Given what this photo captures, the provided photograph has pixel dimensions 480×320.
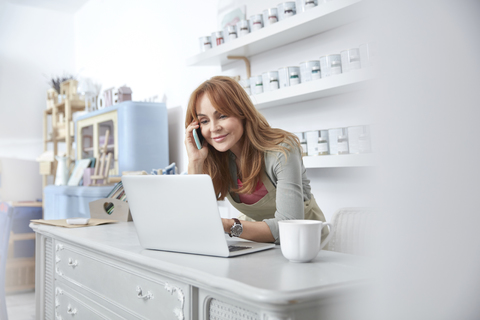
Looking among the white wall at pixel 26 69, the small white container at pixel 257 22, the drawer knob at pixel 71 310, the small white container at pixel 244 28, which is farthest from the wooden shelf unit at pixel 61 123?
the drawer knob at pixel 71 310

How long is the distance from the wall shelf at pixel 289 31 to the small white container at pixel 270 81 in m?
0.20

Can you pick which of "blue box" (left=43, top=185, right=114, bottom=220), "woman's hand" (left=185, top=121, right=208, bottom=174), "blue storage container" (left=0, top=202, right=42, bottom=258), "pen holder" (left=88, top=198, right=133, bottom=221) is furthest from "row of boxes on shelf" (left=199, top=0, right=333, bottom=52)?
"blue storage container" (left=0, top=202, right=42, bottom=258)

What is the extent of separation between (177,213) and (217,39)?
1.77m

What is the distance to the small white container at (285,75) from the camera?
6.59ft

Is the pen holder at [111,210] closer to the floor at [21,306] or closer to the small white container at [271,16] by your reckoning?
the small white container at [271,16]

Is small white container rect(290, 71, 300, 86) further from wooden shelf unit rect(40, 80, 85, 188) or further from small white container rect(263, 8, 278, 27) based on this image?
wooden shelf unit rect(40, 80, 85, 188)

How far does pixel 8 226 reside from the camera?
6.31 ft

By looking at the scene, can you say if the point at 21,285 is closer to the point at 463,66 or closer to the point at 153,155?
the point at 153,155

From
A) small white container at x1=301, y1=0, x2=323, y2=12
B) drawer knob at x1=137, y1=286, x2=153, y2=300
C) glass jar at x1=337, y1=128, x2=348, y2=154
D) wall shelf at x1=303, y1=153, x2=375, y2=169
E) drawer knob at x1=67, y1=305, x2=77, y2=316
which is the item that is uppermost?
small white container at x1=301, y1=0, x2=323, y2=12

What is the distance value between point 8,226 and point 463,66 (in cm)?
209

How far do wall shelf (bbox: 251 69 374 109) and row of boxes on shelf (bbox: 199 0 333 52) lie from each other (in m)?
0.37

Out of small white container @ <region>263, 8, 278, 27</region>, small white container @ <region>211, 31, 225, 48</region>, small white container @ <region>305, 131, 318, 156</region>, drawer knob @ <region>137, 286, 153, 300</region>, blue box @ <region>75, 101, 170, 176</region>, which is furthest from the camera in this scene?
blue box @ <region>75, 101, 170, 176</region>

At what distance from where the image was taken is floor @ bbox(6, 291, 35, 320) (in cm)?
297

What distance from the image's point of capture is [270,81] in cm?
211
